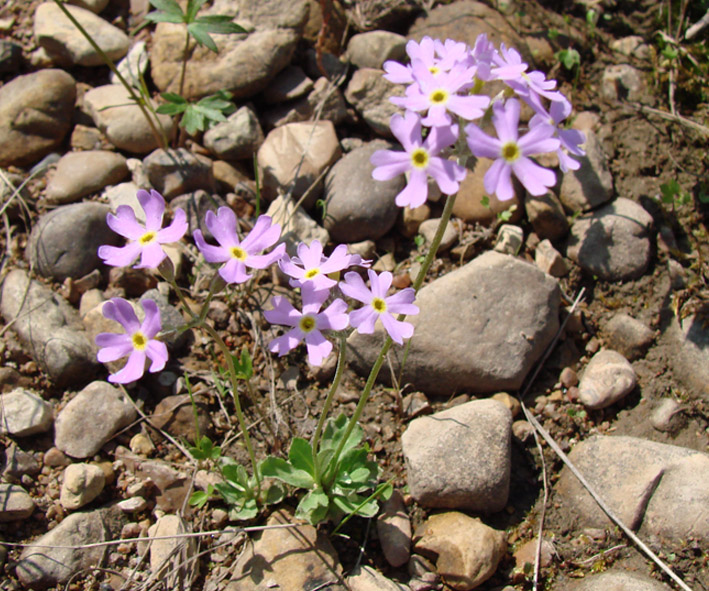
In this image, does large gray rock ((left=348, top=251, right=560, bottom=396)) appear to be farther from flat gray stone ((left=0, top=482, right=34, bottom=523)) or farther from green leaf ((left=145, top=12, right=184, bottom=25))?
green leaf ((left=145, top=12, right=184, bottom=25))

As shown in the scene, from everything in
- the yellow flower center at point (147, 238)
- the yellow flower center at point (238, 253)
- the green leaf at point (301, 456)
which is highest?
the yellow flower center at point (147, 238)

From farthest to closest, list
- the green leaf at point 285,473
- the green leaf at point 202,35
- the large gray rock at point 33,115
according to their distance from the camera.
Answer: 1. the large gray rock at point 33,115
2. the green leaf at point 202,35
3. the green leaf at point 285,473

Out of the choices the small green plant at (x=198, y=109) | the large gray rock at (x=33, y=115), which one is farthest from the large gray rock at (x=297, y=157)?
the large gray rock at (x=33, y=115)

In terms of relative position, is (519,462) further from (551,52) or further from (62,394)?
(551,52)

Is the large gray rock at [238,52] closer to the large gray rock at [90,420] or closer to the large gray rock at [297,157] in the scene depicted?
the large gray rock at [297,157]

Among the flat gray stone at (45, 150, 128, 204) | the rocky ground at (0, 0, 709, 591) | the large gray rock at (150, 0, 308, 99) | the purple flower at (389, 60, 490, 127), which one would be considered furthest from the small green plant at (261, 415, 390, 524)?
the large gray rock at (150, 0, 308, 99)

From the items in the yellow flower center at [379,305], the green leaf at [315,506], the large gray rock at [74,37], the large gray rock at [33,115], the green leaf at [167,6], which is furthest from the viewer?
the large gray rock at [74,37]

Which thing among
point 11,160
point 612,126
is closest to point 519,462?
point 612,126

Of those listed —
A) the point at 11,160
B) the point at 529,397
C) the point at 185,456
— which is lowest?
the point at 185,456
